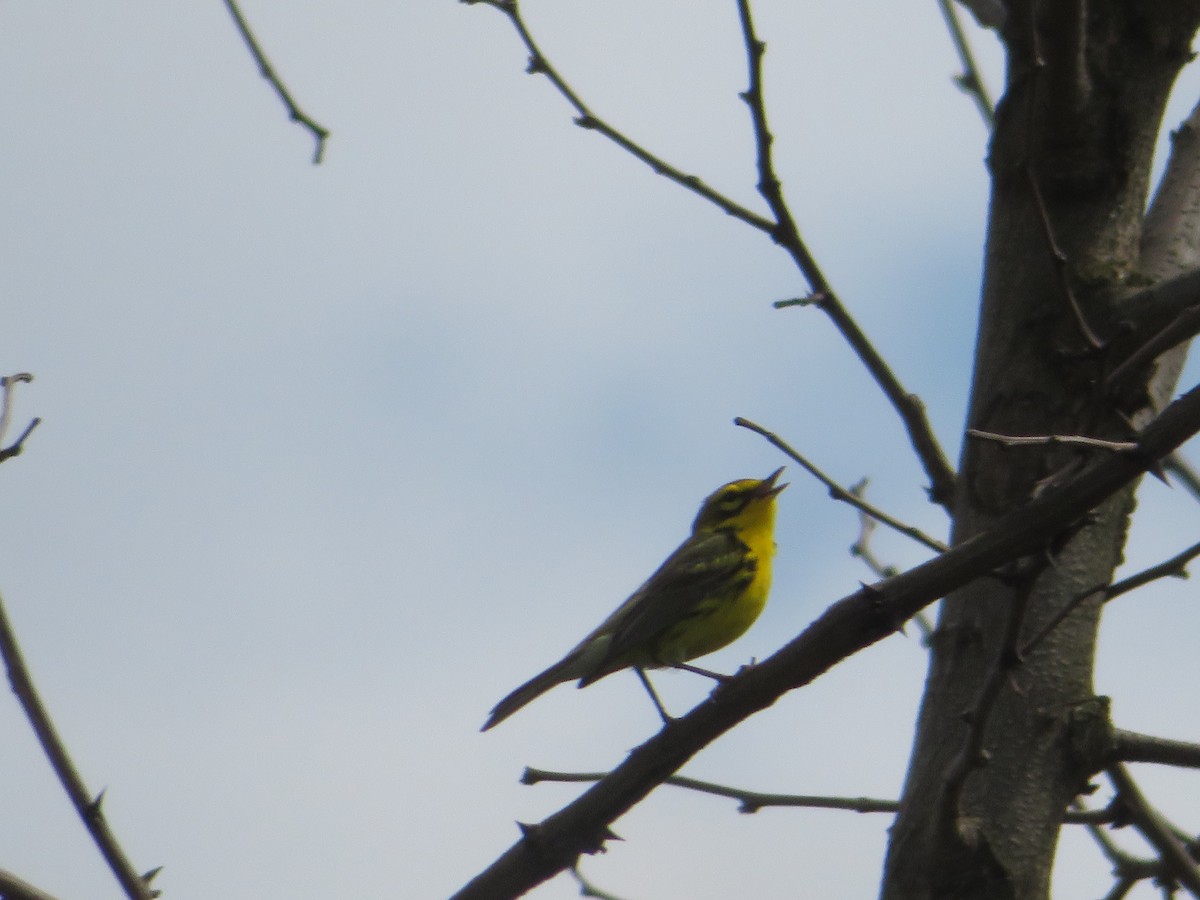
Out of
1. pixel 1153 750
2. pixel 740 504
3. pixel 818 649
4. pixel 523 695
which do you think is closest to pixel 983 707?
pixel 818 649

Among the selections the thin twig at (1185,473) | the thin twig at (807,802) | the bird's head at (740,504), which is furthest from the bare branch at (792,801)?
the bird's head at (740,504)

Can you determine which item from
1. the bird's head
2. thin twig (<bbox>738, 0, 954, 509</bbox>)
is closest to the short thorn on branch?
thin twig (<bbox>738, 0, 954, 509</bbox>)

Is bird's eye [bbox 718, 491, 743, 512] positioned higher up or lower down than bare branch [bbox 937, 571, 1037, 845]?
higher up

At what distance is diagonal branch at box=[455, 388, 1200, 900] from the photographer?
289 cm

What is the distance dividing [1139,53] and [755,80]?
125cm

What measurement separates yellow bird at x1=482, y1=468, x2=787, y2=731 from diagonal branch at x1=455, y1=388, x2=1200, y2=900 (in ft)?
13.5

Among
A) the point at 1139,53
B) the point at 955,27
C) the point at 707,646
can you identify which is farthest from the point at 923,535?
the point at 707,646

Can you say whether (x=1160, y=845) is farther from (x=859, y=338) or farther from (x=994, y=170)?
(x=994, y=170)

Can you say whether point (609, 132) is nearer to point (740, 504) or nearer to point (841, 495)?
point (841, 495)

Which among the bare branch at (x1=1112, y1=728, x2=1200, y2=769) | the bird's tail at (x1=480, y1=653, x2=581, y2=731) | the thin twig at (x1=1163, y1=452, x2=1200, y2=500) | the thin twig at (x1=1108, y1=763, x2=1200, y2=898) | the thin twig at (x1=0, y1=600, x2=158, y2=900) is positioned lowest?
the thin twig at (x1=0, y1=600, x2=158, y2=900)

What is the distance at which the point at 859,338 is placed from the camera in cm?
466

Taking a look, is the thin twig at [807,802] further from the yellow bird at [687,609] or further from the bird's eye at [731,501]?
the bird's eye at [731,501]

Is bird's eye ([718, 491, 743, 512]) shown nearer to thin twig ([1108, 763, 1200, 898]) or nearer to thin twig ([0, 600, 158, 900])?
thin twig ([1108, 763, 1200, 898])

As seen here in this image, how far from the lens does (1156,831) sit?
3920mm
